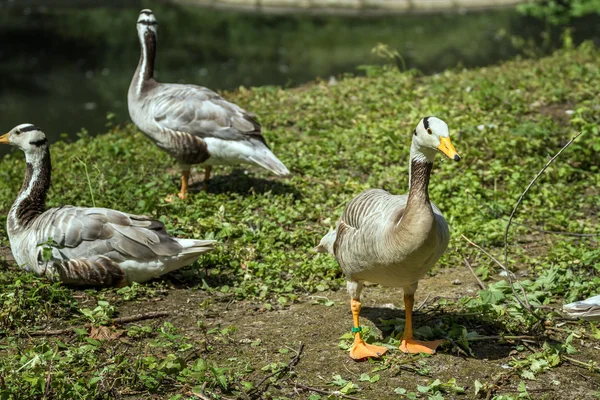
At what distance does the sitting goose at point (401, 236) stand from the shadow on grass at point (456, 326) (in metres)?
0.29

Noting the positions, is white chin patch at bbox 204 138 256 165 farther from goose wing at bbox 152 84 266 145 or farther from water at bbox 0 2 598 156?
water at bbox 0 2 598 156

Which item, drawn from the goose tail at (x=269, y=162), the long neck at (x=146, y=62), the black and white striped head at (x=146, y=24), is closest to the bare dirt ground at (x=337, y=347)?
the goose tail at (x=269, y=162)

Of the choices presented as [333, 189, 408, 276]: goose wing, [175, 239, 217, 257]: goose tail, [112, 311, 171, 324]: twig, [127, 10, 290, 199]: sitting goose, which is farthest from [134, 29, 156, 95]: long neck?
[333, 189, 408, 276]: goose wing

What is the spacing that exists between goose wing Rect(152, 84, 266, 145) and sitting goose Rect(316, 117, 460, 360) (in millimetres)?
2970

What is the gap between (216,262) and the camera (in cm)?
717

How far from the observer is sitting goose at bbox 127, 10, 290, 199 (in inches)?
336

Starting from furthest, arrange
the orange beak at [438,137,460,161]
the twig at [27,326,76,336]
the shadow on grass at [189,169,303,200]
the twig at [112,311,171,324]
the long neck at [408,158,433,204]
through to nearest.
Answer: the shadow on grass at [189,169,303,200] < the twig at [112,311,171,324] < the twig at [27,326,76,336] < the long neck at [408,158,433,204] < the orange beak at [438,137,460,161]

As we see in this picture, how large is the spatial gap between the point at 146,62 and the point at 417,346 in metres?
5.52

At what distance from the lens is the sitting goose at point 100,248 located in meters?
6.45

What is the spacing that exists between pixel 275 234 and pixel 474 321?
247cm

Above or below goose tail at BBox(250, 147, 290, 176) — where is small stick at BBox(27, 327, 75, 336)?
below

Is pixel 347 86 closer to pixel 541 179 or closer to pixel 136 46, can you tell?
pixel 541 179

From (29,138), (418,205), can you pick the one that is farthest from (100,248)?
(418,205)

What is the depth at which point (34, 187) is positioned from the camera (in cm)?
712
